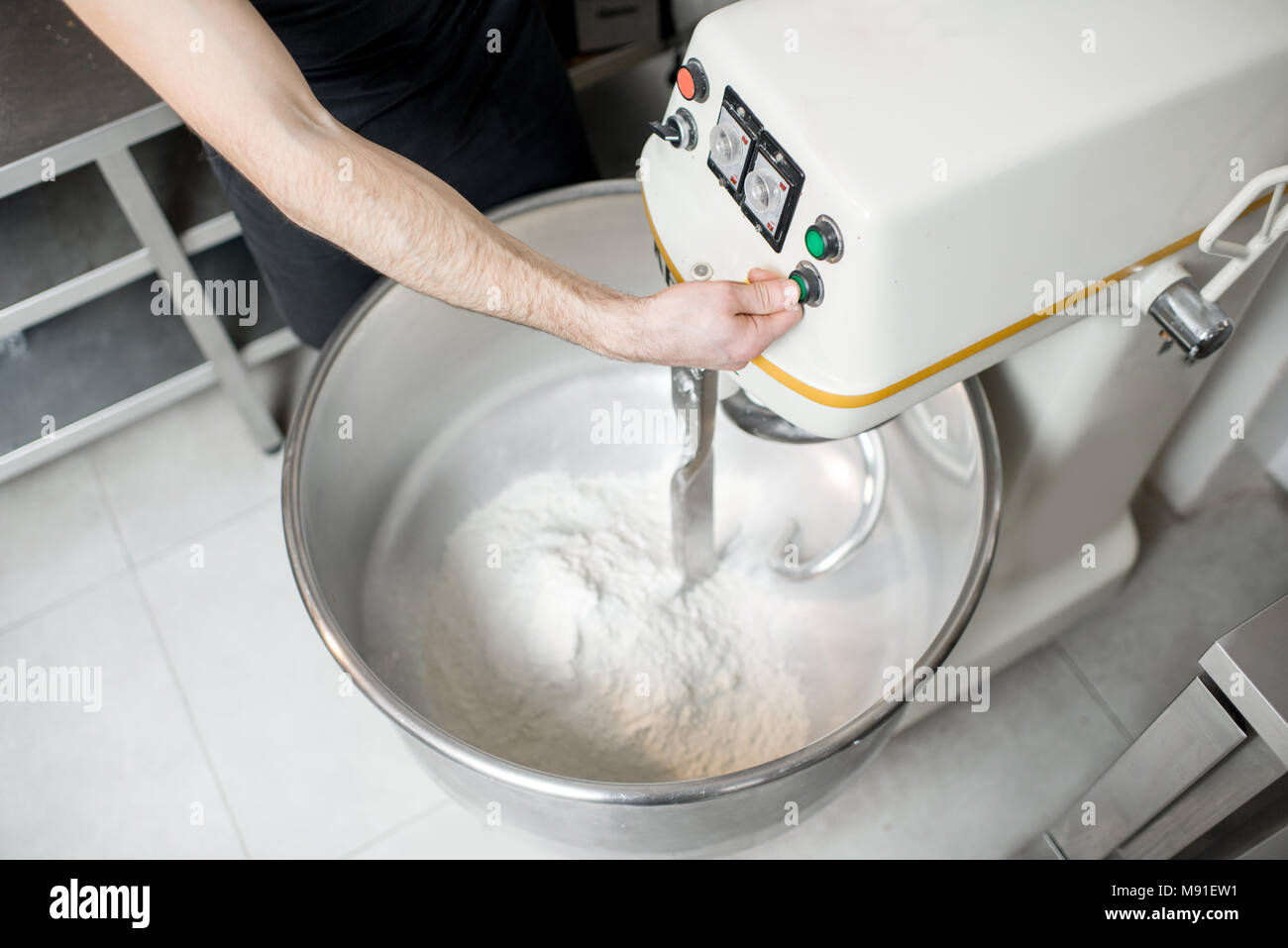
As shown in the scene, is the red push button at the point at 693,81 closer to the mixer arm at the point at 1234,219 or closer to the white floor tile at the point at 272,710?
the mixer arm at the point at 1234,219

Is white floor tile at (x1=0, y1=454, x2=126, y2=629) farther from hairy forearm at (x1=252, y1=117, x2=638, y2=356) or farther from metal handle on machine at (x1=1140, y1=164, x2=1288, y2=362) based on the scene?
metal handle on machine at (x1=1140, y1=164, x2=1288, y2=362)

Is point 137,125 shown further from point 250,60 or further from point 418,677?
point 418,677

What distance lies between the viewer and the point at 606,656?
104 cm

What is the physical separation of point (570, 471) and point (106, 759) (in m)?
0.77

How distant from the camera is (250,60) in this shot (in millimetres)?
685

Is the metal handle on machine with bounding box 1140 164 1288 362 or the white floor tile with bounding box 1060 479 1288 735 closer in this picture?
the metal handle on machine with bounding box 1140 164 1288 362

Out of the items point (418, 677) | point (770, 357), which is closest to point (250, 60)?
point (770, 357)

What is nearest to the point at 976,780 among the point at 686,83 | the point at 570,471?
the point at 570,471

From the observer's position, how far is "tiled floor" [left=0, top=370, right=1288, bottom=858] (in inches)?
50.8

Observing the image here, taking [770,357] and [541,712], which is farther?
[541,712]

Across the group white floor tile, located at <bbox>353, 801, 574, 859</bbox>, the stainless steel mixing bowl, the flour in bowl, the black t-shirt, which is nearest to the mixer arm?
the stainless steel mixing bowl

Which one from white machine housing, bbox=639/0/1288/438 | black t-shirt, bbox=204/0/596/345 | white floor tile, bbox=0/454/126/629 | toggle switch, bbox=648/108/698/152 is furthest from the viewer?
white floor tile, bbox=0/454/126/629

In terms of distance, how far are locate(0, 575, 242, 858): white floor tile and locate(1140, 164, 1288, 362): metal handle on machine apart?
4.06 ft
